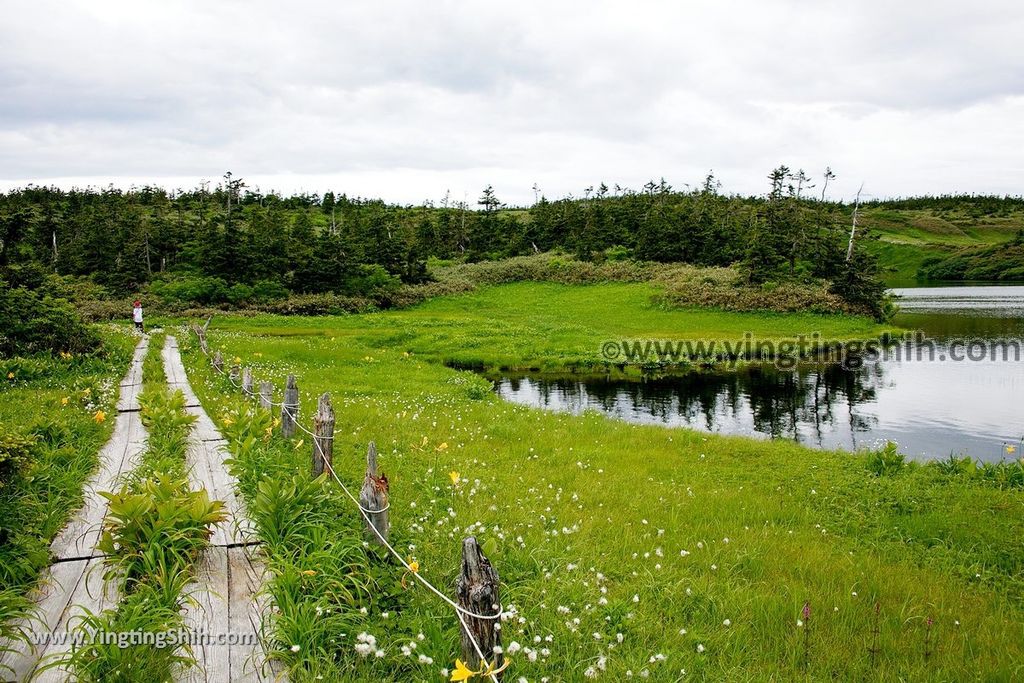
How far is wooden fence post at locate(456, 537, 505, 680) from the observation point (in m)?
4.23

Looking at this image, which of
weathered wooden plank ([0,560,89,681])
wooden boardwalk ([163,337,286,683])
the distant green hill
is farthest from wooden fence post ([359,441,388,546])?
the distant green hill

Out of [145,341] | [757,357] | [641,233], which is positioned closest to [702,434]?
[757,357]

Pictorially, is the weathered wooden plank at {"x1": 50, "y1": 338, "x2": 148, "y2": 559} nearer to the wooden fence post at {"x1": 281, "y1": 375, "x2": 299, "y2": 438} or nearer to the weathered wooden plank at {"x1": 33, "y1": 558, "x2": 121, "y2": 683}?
the weathered wooden plank at {"x1": 33, "y1": 558, "x2": 121, "y2": 683}

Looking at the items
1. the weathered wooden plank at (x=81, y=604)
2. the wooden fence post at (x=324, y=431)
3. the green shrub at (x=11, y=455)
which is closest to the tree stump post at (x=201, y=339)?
the green shrub at (x=11, y=455)

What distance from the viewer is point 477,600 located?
423 cm

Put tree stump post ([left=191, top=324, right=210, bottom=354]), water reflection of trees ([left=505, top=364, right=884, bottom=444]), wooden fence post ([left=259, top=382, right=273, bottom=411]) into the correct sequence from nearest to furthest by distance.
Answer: wooden fence post ([left=259, top=382, right=273, bottom=411]) → water reflection of trees ([left=505, top=364, right=884, bottom=444]) → tree stump post ([left=191, top=324, right=210, bottom=354])

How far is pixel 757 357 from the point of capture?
114 ft

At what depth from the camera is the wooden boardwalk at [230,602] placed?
185 inches

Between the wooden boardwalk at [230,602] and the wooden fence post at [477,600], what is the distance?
1609mm

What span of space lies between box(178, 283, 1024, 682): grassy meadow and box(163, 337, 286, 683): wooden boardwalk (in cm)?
24

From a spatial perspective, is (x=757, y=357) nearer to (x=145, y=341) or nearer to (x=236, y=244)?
(x=145, y=341)

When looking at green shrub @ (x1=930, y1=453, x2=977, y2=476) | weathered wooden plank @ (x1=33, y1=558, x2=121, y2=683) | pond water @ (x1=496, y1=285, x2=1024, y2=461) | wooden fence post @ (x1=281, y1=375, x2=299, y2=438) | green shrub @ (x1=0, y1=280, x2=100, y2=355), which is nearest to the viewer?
weathered wooden plank @ (x1=33, y1=558, x2=121, y2=683)

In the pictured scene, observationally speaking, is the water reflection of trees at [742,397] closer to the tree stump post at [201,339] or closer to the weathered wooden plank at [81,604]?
the tree stump post at [201,339]

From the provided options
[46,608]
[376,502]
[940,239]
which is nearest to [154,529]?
[46,608]
